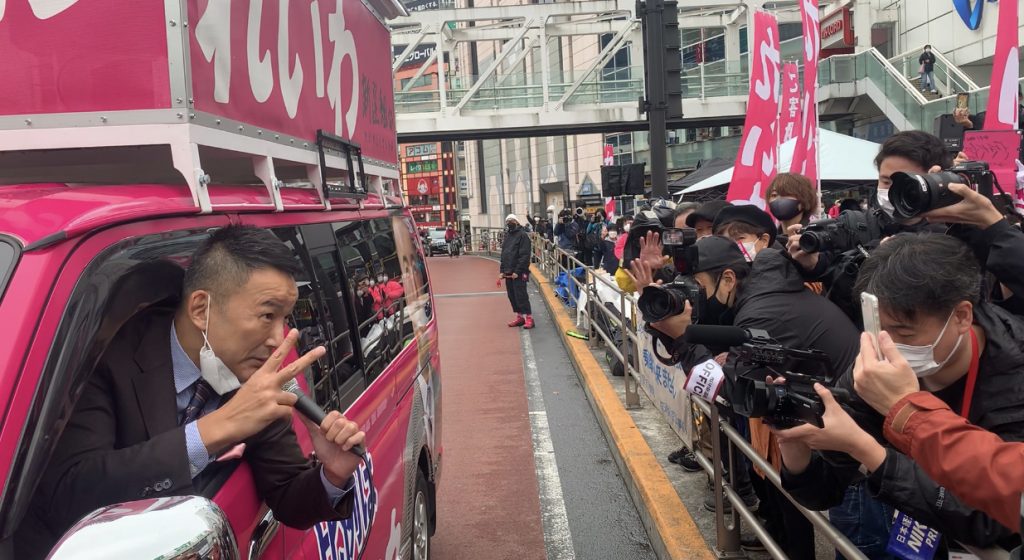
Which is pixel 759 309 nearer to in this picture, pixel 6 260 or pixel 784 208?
pixel 784 208

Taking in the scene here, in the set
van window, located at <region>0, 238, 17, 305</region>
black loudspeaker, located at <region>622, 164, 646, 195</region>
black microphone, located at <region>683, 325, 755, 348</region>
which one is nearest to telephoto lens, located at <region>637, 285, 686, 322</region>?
black microphone, located at <region>683, 325, 755, 348</region>

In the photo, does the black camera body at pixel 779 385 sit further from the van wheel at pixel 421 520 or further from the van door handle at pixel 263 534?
the van wheel at pixel 421 520

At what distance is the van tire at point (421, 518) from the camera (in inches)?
136

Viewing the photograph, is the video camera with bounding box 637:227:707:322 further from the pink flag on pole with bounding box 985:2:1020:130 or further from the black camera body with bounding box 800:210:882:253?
the pink flag on pole with bounding box 985:2:1020:130

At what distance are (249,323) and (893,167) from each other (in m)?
2.83

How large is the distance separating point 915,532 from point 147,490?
197 centimetres

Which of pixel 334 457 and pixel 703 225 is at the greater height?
pixel 703 225

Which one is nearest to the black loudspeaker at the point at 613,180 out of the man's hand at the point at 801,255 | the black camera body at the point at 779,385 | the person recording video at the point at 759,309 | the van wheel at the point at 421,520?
the person recording video at the point at 759,309

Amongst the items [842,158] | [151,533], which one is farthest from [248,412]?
[842,158]

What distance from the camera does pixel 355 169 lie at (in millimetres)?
3498

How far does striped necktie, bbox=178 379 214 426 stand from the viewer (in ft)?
6.01

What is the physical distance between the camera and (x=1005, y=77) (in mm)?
4668

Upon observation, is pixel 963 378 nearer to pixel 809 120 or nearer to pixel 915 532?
pixel 915 532

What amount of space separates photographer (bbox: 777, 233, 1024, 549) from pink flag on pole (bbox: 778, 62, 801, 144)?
5505mm
